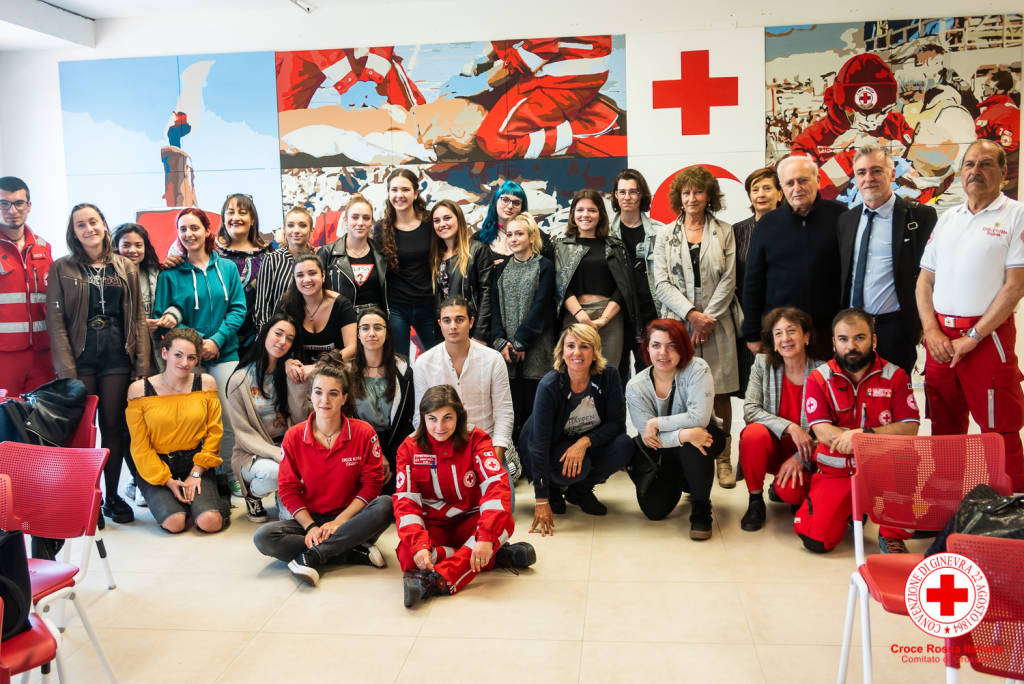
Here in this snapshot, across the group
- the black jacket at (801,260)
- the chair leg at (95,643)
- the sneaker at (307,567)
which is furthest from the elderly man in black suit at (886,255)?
the chair leg at (95,643)

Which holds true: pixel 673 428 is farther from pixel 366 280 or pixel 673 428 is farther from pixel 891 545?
pixel 366 280

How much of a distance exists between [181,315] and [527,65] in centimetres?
322

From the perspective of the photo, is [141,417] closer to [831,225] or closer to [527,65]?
[831,225]

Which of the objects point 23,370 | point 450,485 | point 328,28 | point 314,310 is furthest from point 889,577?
point 328,28

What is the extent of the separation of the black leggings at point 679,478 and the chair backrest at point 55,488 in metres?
2.19

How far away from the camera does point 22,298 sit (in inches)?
142

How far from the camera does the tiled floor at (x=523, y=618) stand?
2186mm

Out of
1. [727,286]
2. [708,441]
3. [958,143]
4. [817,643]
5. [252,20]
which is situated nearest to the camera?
[817,643]

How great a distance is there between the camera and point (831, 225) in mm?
3459

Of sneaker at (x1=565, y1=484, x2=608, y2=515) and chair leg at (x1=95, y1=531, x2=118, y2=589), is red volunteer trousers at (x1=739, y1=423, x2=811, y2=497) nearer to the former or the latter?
sneaker at (x1=565, y1=484, x2=608, y2=515)

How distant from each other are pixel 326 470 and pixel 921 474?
211 centimetres

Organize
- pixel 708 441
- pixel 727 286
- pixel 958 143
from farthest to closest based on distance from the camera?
pixel 958 143
pixel 727 286
pixel 708 441

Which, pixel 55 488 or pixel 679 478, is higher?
pixel 55 488

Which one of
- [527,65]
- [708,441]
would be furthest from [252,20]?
[708,441]
